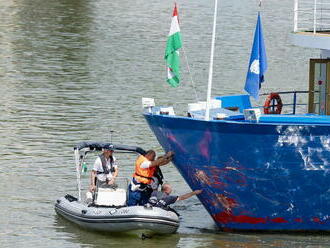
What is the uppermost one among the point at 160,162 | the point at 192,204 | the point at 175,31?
the point at 175,31

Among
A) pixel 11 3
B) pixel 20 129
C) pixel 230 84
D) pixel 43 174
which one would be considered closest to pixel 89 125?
pixel 20 129

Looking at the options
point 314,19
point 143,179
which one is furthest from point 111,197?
point 314,19

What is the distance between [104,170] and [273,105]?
151 inches

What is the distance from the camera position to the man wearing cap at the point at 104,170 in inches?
867

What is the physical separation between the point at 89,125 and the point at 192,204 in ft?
34.7

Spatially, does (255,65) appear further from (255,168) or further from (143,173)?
(143,173)

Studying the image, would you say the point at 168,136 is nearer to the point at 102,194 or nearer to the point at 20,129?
the point at 102,194

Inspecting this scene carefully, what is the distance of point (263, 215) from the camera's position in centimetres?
2055

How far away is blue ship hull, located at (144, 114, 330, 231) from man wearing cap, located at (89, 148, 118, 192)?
165 cm

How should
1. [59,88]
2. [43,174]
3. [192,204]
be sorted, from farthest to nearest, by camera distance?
[59,88]
[43,174]
[192,204]

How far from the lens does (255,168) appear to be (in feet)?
65.0

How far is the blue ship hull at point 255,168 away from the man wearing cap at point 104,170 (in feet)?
5.42

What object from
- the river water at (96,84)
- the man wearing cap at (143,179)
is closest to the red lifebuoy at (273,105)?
the river water at (96,84)

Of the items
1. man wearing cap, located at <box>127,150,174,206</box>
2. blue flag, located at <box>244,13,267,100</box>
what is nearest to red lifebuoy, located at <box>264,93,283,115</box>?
blue flag, located at <box>244,13,267,100</box>
